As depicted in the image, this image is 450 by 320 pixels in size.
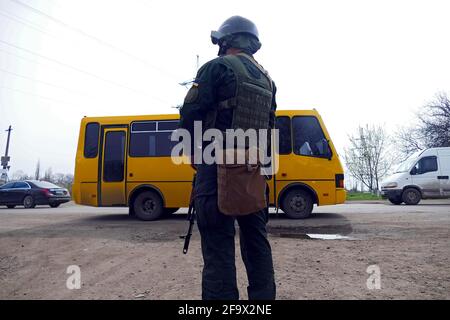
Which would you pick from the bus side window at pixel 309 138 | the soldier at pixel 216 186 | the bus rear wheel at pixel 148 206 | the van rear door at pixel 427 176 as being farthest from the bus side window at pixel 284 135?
the van rear door at pixel 427 176

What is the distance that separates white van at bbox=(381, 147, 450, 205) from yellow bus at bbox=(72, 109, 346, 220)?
7239 millimetres

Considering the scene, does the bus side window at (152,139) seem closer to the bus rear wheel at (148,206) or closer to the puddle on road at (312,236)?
the bus rear wheel at (148,206)

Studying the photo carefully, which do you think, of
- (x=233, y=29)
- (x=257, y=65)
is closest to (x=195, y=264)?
(x=257, y=65)

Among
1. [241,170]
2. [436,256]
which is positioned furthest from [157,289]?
[436,256]

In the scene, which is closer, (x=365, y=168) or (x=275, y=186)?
(x=275, y=186)

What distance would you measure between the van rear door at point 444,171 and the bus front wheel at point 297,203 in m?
8.94

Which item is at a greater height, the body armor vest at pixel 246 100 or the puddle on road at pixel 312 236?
the body armor vest at pixel 246 100

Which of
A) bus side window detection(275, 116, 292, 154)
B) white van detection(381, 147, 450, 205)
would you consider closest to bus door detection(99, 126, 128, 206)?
bus side window detection(275, 116, 292, 154)

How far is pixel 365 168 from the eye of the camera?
113 ft

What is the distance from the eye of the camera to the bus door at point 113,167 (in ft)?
27.5

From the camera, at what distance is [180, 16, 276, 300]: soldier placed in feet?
6.09

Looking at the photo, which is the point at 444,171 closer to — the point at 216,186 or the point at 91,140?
the point at 91,140
